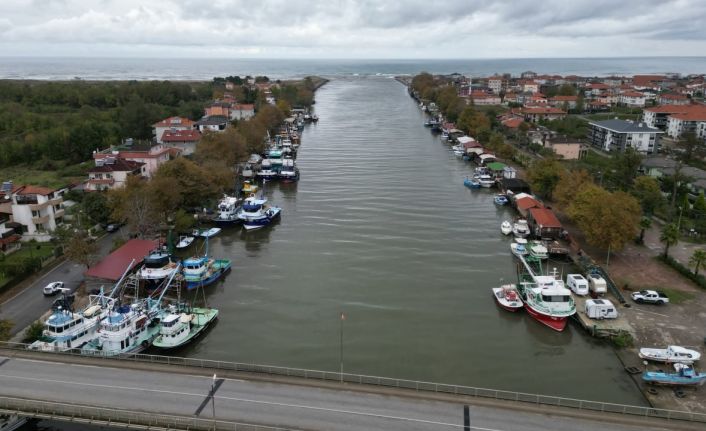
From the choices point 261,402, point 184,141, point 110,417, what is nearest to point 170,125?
point 184,141

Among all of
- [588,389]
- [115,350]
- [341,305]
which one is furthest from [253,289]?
[588,389]

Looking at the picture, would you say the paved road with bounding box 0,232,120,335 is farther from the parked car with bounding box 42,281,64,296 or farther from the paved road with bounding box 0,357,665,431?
the paved road with bounding box 0,357,665,431

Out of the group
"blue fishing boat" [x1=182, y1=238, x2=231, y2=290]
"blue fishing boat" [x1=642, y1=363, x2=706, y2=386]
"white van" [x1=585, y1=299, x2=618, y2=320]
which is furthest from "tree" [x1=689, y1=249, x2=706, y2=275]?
"blue fishing boat" [x1=182, y1=238, x2=231, y2=290]

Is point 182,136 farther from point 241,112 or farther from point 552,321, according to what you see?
point 552,321

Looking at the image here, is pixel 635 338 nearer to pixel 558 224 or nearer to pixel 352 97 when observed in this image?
pixel 558 224

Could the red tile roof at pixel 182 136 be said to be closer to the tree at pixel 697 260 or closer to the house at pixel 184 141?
the house at pixel 184 141
